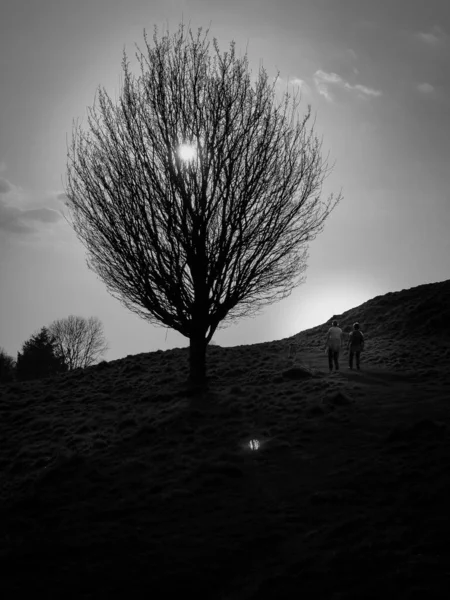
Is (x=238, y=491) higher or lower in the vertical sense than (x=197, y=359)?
lower

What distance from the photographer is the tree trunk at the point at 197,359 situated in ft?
64.3

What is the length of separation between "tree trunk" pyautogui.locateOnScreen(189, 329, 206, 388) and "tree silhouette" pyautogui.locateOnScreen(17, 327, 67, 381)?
34.6 metres

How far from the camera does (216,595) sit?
6180 millimetres

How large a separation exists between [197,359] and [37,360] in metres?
35.5

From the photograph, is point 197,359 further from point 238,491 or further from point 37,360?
point 37,360

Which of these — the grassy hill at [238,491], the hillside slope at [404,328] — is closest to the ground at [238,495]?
the grassy hill at [238,491]

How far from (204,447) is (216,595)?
21.2ft

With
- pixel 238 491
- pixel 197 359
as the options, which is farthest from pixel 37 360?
pixel 238 491

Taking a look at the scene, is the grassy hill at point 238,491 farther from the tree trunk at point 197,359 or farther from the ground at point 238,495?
the tree trunk at point 197,359

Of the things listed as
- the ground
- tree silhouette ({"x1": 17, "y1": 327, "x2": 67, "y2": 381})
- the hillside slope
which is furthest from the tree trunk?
tree silhouette ({"x1": 17, "y1": 327, "x2": 67, "y2": 381})

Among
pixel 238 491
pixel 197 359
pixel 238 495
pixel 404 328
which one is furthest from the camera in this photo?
pixel 404 328

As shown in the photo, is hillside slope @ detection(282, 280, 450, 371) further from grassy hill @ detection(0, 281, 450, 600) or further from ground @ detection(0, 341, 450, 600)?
ground @ detection(0, 341, 450, 600)

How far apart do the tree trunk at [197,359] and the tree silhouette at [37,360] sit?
113ft

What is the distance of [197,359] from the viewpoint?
1991 centimetres
